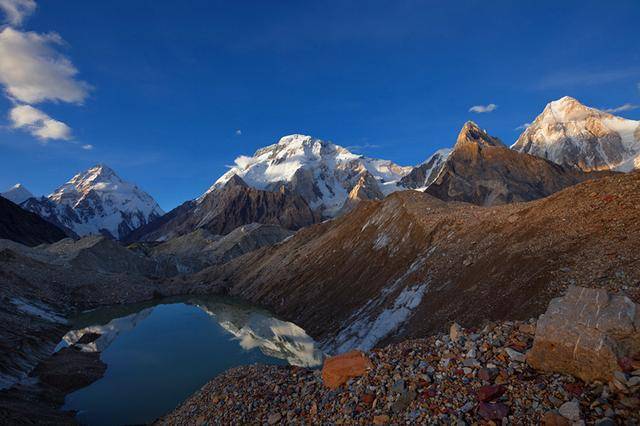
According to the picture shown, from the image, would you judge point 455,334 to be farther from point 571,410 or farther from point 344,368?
point 571,410

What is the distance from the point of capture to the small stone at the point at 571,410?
838 centimetres

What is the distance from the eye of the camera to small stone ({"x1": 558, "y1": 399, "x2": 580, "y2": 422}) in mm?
8375

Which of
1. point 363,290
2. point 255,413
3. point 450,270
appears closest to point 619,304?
point 255,413

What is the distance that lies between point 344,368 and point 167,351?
1536 inches

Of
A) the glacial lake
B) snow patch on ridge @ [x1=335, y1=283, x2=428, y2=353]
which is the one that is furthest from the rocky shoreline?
snow patch on ridge @ [x1=335, y1=283, x2=428, y2=353]

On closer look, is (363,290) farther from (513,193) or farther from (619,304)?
(513,193)

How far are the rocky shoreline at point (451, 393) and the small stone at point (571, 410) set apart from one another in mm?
18

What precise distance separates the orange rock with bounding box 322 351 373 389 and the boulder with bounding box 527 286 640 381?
558 centimetres

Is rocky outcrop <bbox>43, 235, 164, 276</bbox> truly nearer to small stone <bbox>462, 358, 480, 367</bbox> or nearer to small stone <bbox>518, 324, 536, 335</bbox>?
small stone <bbox>462, 358, 480, 367</bbox>

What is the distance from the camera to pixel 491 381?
10.5m

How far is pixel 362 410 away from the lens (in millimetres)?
12344

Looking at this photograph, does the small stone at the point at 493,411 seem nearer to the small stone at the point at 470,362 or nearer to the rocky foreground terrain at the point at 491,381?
the rocky foreground terrain at the point at 491,381

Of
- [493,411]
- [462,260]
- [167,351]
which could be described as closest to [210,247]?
[167,351]

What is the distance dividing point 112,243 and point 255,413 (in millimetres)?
129006
